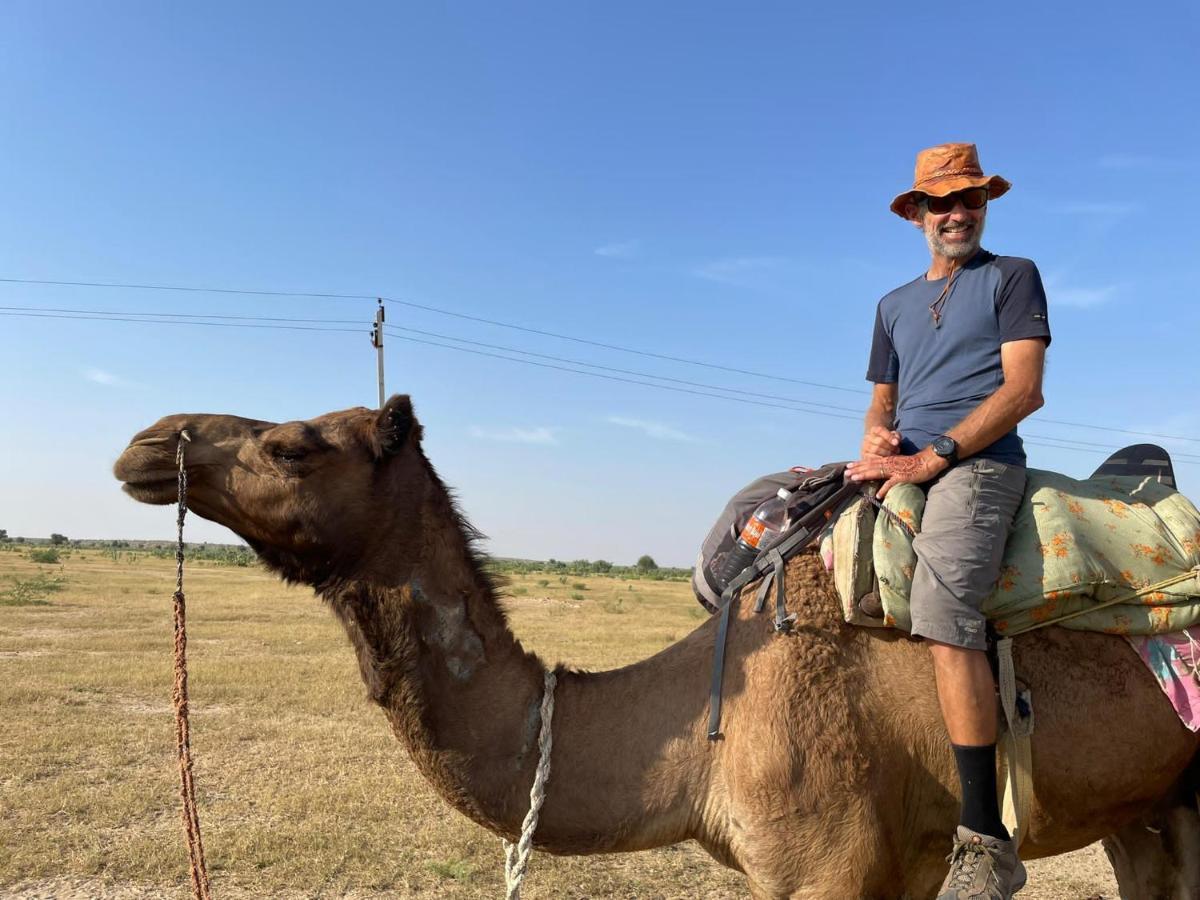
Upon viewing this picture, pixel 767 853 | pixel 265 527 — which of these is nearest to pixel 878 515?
pixel 767 853

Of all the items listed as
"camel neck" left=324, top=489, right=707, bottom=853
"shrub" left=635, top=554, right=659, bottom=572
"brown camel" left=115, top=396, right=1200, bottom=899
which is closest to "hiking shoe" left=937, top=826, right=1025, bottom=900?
"brown camel" left=115, top=396, right=1200, bottom=899

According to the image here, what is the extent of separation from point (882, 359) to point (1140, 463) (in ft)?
4.68

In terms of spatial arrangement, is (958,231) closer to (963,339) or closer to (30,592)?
(963,339)

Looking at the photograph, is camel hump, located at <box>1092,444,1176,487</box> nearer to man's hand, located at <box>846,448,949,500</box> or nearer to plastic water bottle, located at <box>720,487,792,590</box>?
man's hand, located at <box>846,448,949,500</box>

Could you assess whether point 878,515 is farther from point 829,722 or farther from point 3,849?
point 3,849

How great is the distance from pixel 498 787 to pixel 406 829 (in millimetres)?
4546

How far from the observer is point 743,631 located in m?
3.30

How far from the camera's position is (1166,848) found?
3.73 metres

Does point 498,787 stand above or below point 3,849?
above

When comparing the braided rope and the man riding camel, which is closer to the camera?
the man riding camel

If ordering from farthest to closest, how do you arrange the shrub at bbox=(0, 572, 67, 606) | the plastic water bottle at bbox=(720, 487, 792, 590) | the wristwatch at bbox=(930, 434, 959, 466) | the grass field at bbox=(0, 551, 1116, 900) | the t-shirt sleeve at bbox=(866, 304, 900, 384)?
the shrub at bbox=(0, 572, 67, 606) → the grass field at bbox=(0, 551, 1116, 900) → the t-shirt sleeve at bbox=(866, 304, 900, 384) → the plastic water bottle at bbox=(720, 487, 792, 590) → the wristwatch at bbox=(930, 434, 959, 466)

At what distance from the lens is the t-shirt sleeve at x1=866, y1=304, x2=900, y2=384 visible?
13.7 feet

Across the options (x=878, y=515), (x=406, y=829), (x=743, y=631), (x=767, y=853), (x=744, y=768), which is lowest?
(x=406, y=829)

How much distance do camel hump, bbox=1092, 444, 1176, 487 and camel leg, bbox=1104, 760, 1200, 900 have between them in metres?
1.37
